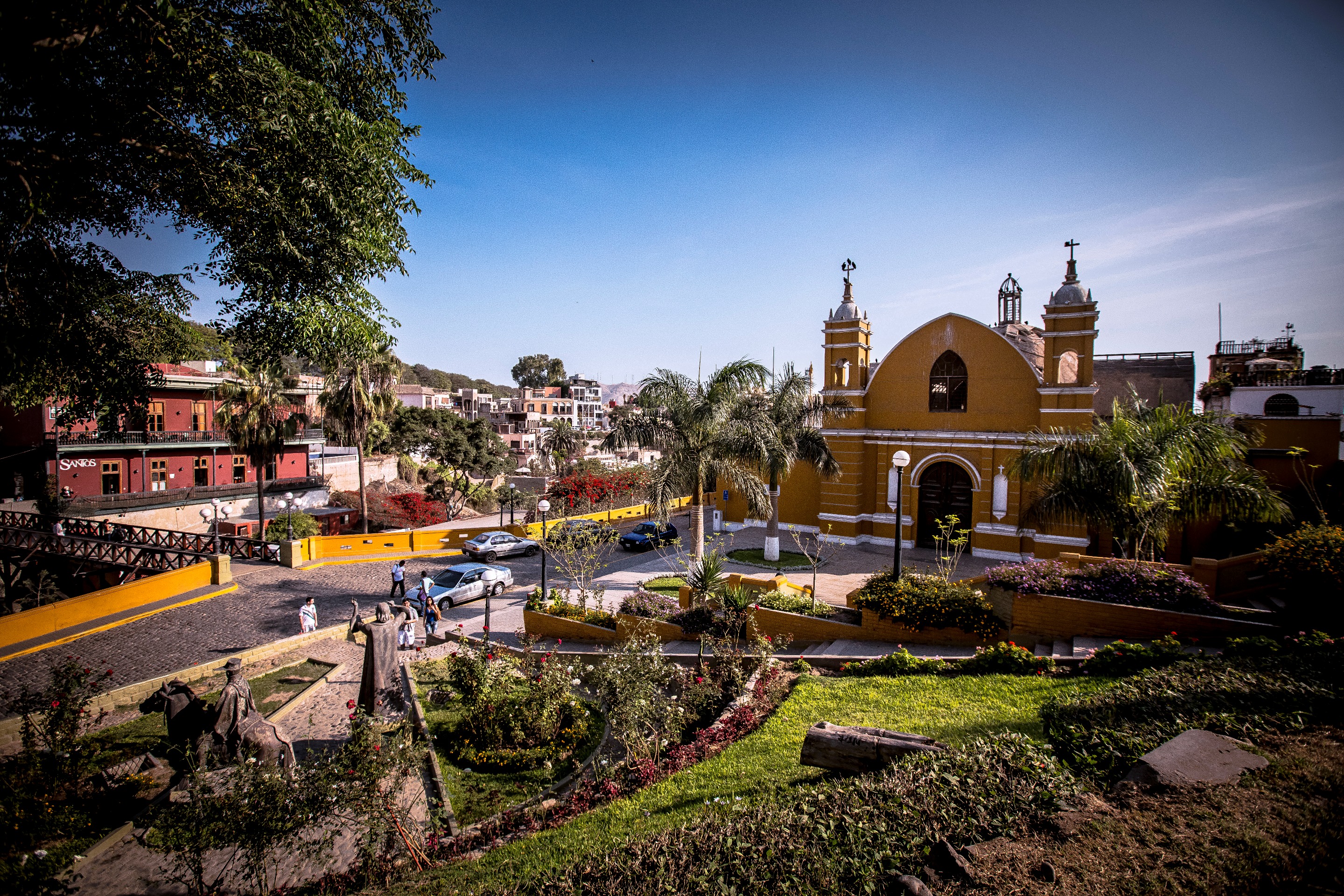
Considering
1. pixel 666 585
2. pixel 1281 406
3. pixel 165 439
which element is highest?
pixel 1281 406

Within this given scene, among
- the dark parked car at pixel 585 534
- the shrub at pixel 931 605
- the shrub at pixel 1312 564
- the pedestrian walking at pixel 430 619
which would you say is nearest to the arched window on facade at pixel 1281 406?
the shrub at pixel 1312 564

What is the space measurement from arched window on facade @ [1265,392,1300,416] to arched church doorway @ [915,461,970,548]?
1240 centimetres

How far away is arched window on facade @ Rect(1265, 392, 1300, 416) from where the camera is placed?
22.3 m

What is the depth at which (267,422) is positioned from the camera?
25172mm

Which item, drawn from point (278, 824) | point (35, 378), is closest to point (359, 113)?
point (35, 378)

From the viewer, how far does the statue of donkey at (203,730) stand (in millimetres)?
7766

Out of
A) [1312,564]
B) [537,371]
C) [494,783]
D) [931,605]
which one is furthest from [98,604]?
[537,371]

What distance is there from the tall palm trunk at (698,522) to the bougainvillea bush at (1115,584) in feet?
22.1

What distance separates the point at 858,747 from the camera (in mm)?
5680

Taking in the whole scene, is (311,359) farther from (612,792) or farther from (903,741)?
(903,741)

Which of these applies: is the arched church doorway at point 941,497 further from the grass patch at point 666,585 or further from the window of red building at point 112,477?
the window of red building at point 112,477

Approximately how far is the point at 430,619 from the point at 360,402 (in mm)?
15608

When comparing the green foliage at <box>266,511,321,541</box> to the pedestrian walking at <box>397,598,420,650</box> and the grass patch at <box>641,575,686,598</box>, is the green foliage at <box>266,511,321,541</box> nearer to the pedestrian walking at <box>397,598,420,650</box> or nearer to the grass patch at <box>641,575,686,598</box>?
the pedestrian walking at <box>397,598,420,650</box>

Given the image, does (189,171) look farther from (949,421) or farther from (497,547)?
(949,421)
